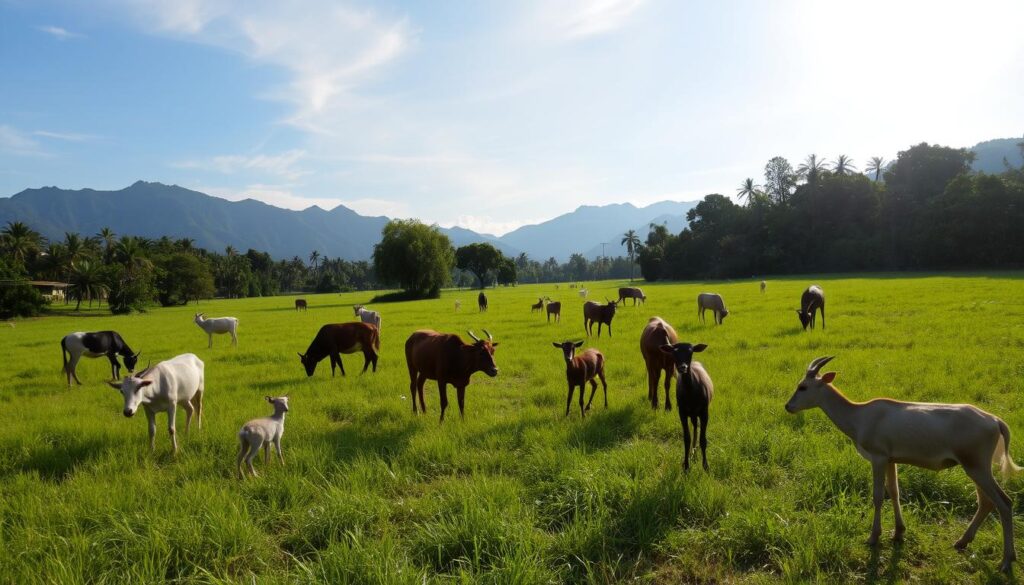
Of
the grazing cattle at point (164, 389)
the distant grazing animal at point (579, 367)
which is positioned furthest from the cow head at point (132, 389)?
the distant grazing animal at point (579, 367)

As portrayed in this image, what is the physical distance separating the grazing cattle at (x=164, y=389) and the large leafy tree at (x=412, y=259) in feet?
158

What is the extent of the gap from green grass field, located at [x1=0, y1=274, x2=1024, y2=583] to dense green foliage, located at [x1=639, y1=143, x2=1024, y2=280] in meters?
62.7

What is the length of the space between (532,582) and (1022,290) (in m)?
33.3

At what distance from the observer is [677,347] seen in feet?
19.7

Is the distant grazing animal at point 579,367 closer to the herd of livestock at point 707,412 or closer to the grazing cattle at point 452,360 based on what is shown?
the herd of livestock at point 707,412

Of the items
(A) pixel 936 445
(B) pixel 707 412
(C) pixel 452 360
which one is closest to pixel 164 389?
(C) pixel 452 360

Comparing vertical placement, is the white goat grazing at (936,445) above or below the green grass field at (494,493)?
above

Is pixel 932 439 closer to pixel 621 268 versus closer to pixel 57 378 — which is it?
pixel 57 378

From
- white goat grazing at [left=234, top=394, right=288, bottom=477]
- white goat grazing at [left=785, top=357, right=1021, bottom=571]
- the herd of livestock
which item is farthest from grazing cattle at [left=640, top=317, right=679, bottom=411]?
white goat grazing at [left=234, top=394, right=288, bottom=477]

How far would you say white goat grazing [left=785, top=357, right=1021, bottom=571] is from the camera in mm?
3805

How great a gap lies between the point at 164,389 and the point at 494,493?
5484 mm

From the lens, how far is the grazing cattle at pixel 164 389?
655cm

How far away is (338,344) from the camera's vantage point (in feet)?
40.9

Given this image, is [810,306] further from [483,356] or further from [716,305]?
[483,356]
